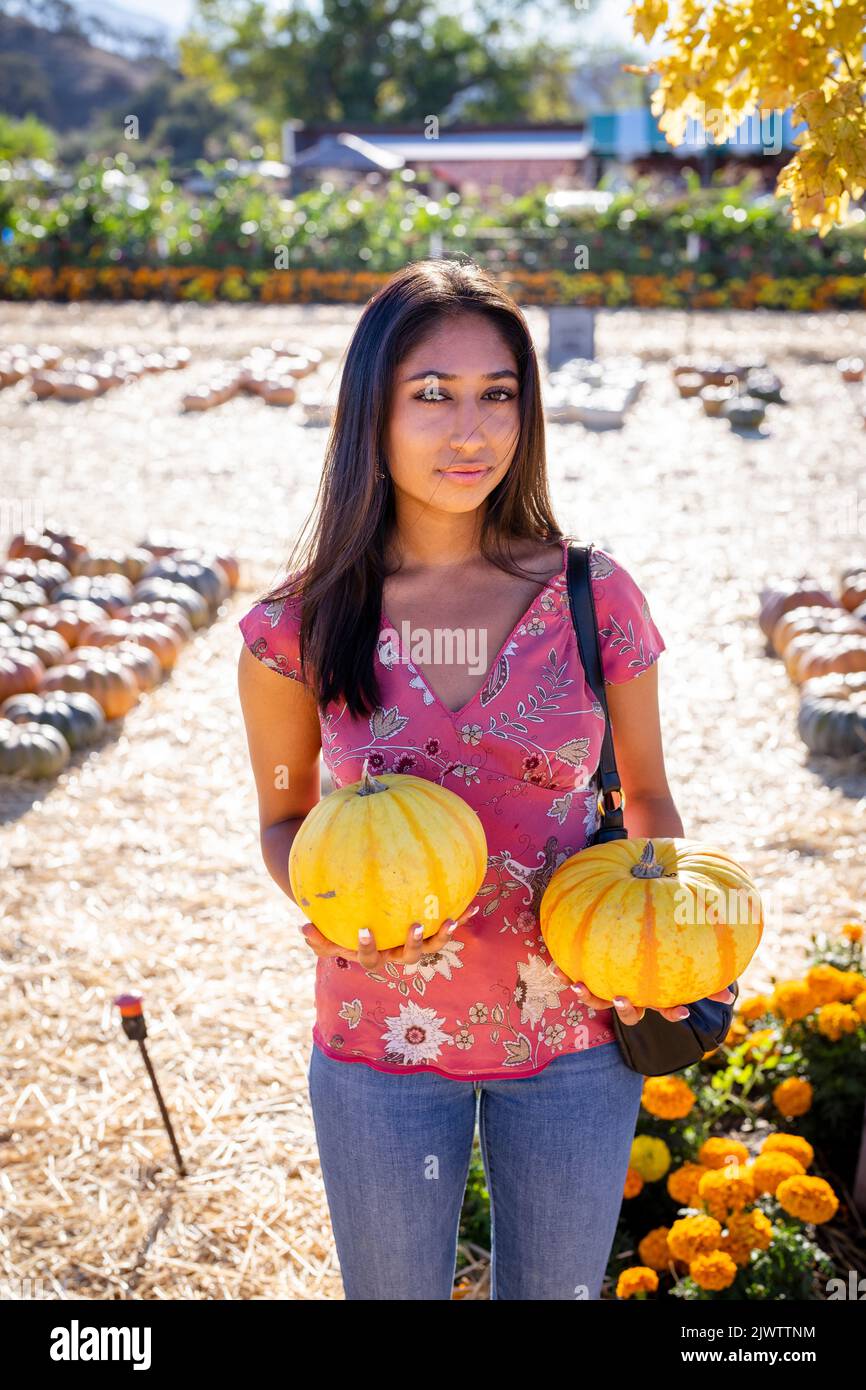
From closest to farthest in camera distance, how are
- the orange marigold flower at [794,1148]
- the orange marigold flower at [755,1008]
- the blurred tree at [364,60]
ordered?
the orange marigold flower at [794,1148], the orange marigold flower at [755,1008], the blurred tree at [364,60]

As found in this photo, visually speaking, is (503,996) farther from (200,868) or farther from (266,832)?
(200,868)

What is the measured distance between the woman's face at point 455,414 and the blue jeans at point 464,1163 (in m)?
0.96

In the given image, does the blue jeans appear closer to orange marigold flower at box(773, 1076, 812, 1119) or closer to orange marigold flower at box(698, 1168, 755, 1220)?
orange marigold flower at box(698, 1168, 755, 1220)

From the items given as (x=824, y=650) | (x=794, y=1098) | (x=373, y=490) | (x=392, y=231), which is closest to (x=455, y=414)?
(x=373, y=490)

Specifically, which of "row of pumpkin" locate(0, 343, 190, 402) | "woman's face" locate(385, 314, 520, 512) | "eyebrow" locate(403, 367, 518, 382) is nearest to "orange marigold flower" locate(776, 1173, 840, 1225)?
"woman's face" locate(385, 314, 520, 512)

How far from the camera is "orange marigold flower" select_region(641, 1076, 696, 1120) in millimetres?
2994

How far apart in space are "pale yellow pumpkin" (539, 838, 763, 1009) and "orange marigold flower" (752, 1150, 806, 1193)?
0.85m

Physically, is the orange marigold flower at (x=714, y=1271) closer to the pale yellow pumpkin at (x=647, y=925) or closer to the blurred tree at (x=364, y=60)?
the pale yellow pumpkin at (x=647, y=925)

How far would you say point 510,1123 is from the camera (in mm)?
2033

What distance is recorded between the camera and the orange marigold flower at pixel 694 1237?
99.7 inches

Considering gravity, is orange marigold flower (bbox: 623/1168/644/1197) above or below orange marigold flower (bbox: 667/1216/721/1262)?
below

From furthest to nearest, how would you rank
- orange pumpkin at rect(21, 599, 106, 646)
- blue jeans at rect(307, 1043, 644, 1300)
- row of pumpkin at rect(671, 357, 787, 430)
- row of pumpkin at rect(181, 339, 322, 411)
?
row of pumpkin at rect(181, 339, 322, 411)
row of pumpkin at rect(671, 357, 787, 430)
orange pumpkin at rect(21, 599, 106, 646)
blue jeans at rect(307, 1043, 644, 1300)

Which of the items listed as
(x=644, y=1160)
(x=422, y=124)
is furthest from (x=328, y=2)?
(x=644, y=1160)

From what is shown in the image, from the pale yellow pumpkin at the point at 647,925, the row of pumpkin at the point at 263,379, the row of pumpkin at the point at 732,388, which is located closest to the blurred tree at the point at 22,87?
the row of pumpkin at the point at 263,379
